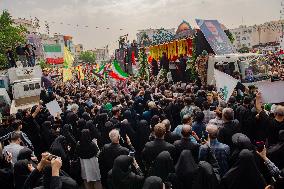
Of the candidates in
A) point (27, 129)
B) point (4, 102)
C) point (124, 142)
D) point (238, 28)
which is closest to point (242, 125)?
point (124, 142)

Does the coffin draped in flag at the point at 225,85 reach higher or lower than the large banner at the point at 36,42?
lower

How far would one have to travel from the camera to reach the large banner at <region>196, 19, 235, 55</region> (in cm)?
1894

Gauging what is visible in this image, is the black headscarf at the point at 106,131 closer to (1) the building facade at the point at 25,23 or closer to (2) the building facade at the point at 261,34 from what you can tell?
(2) the building facade at the point at 261,34

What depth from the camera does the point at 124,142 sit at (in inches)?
324

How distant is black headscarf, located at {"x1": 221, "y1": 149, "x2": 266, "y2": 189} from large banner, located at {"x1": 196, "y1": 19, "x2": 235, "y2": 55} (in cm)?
1451

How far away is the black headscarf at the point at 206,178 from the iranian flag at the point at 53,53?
89.1 m

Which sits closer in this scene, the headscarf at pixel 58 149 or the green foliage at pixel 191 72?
the headscarf at pixel 58 149

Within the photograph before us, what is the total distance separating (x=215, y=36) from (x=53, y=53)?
8150 centimetres

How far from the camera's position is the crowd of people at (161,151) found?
4.71 meters

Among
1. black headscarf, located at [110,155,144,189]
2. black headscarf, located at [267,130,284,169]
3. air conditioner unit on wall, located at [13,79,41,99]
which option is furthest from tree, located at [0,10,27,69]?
black headscarf, located at [267,130,284,169]

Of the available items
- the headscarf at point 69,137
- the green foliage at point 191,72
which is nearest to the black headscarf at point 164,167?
the headscarf at point 69,137

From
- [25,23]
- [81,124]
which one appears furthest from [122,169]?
[25,23]

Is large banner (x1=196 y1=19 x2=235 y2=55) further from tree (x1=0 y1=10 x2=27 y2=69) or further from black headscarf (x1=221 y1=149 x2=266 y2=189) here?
tree (x1=0 y1=10 x2=27 y2=69)

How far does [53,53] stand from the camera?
95.6 m
